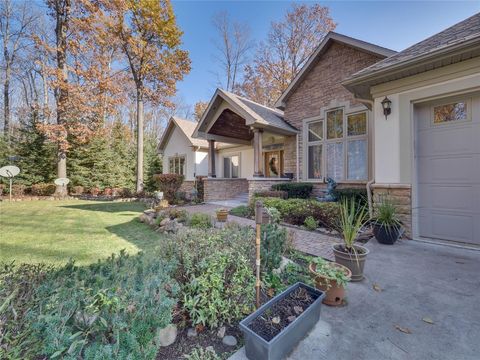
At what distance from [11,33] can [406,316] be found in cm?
2731

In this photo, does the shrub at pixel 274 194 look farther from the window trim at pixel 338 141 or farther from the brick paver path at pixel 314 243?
the brick paver path at pixel 314 243

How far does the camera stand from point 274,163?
40.2ft

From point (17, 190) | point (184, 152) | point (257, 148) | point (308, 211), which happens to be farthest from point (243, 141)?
point (17, 190)

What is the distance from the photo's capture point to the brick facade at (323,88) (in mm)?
8742

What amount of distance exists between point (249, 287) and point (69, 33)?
64.3 ft

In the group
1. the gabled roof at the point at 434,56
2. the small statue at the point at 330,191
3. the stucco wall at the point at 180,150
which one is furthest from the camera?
the stucco wall at the point at 180,150

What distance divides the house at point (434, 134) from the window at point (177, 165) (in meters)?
12.7

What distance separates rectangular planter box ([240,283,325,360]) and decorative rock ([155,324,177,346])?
66 centimetres

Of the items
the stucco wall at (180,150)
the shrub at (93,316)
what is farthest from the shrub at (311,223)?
the stucco wall at (180,150)

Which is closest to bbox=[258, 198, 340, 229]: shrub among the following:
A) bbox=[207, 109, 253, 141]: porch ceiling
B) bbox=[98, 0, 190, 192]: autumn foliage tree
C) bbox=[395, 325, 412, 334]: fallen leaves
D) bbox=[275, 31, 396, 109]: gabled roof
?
bbox=[395, 325, 412, 334]: fallen leaves

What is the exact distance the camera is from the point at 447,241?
4.54 meters

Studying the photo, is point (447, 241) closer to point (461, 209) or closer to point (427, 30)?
point (461, 209)

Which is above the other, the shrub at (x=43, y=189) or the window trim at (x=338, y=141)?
the window trim at (x=338, y=141)

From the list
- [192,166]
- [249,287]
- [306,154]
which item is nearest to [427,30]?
[306,154]
